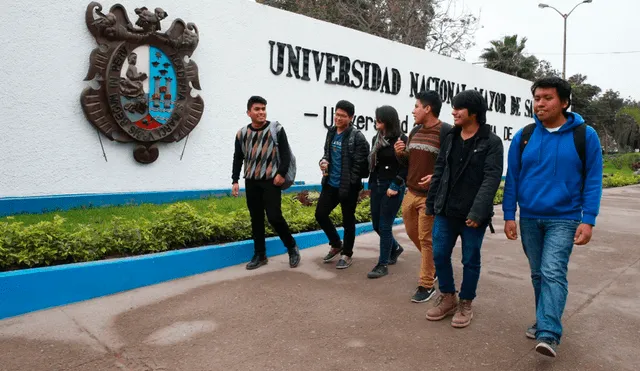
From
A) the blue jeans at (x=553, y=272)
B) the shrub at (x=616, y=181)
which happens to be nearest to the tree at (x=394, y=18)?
the shrub at (x=616, y=181)

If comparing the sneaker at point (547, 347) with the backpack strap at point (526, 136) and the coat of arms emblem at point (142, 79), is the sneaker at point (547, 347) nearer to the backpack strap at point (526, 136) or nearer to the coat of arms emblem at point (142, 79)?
the backpack strap at point (526, 136)

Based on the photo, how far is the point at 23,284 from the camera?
3498 millimetres

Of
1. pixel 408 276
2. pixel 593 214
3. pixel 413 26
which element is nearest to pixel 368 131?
pixel 408 276

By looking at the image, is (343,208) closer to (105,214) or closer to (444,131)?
(444,131)

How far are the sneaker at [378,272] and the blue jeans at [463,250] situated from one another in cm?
104

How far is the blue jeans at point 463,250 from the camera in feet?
10.7

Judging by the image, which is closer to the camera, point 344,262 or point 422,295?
point 422,295

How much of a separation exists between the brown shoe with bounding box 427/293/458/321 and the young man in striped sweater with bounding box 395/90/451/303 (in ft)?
1.11

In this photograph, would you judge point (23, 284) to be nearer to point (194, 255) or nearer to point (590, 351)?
point (194, 255)

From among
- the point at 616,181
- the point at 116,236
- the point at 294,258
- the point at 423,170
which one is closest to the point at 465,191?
the point at 423,170

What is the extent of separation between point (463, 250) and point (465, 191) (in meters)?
0.41

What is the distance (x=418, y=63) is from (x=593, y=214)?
366 inches

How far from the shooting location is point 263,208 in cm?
469

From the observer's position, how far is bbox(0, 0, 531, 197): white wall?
5883 millimetres
